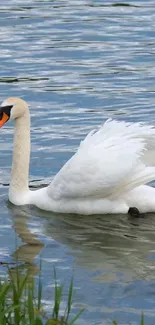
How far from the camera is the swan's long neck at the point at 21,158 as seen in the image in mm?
11797

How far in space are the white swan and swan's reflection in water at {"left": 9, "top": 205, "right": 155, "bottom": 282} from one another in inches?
4.5

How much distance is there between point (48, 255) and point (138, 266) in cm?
79

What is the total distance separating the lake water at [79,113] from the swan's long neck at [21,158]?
8.7 inches

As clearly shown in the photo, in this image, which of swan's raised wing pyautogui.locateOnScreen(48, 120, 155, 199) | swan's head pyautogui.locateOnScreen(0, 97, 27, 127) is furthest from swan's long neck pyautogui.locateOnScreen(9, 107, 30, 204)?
swan's raised wing pyautogui.locateOnScreen(48, 120, 155, 199)

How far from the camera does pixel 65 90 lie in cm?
1539

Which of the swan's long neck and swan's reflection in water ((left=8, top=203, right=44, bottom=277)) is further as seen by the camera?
the swan's long neck

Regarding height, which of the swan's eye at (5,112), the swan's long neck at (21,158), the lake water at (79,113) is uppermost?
the swan's eye at (5,112)

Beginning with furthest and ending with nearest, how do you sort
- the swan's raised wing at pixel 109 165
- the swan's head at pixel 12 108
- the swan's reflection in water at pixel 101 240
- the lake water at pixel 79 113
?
the swan's head at pixel 12 108 < the swan's raised wing at pixel 109 165 < the swan's reflection in water at pixel 101 240 < the lake water at pixel 79 113

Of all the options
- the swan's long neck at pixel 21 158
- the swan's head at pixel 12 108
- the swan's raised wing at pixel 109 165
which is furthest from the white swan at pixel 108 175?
the swan's head at pixel 12 108

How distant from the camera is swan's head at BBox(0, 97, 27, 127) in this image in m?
11.8

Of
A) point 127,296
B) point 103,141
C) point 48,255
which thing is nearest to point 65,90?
point 103,141

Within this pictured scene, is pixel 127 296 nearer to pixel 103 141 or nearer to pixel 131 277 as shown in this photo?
pixel 131 277

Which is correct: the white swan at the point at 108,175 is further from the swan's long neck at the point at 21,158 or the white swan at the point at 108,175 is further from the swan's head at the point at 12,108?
the swan's head at the point at 12,108

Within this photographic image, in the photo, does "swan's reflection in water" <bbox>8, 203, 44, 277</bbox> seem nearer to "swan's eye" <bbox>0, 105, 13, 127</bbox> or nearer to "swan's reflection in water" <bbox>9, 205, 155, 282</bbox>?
"swan's reflection in water" <bbox>9, 205, 155, 282</bbox>
